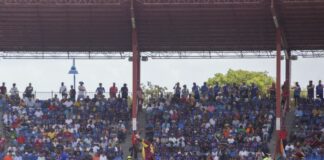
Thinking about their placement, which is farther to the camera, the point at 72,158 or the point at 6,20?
the point at 6,20

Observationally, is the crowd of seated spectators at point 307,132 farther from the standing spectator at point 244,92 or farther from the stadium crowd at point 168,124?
the standing spectator at point 244,92

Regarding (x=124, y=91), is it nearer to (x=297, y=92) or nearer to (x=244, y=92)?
(x=244, y=92)

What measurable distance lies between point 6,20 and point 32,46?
152 inches

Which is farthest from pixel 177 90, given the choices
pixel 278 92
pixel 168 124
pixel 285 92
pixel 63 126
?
pixel 278 92

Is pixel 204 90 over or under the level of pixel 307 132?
over

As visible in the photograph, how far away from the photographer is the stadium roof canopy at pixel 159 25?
37.4 meters

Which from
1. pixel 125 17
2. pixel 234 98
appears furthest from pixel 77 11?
pixel 234 98

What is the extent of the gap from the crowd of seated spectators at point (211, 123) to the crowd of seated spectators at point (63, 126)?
1793 mm

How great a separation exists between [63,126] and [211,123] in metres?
7.06

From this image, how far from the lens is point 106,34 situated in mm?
Result: 41281

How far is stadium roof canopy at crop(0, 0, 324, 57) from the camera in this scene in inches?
1473

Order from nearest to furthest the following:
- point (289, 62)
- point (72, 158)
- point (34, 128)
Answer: point (72, 158)
point (34, 128)
point (289, 62)

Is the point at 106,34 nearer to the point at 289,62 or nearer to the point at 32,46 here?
the point at 32,46

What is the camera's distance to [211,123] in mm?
39531
